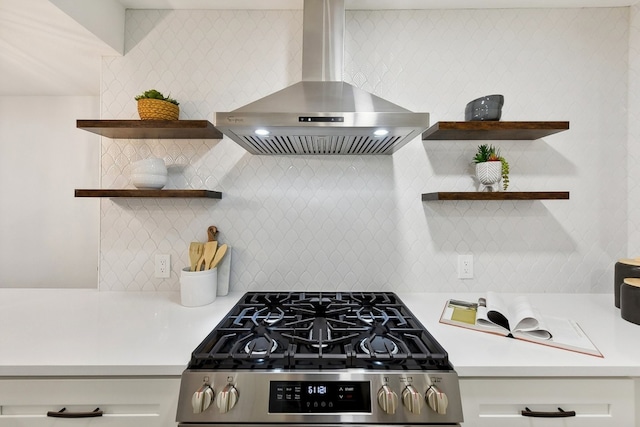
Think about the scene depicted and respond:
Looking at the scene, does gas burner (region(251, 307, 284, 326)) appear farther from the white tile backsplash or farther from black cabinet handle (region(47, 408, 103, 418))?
black cabinet handle (region(47, 408, 103, 418))

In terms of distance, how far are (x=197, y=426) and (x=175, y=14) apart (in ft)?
6.15

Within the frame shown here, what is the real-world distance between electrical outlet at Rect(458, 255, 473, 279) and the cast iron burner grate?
1.36ft

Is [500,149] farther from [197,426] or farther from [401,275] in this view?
[197,426]

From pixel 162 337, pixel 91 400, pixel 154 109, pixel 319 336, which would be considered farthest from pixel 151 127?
pixel 319 336

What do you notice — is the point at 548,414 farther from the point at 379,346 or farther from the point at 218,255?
the point at 218,255

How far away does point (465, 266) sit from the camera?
1679 millimetres

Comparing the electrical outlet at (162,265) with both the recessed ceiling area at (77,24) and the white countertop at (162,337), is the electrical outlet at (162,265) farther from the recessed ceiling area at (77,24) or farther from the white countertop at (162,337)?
the recessed ceiling area at (77,24)

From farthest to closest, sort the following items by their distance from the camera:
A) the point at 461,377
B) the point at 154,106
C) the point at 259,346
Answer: the point at 154,106, the point at 259,346, the point at 461,377

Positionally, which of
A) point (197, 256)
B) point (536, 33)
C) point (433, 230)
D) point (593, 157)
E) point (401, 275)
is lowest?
point (401, 275)

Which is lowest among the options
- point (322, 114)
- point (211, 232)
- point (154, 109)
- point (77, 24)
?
point (211, 232)

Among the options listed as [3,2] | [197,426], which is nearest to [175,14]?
[3,2]

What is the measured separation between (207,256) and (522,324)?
4.51 ft

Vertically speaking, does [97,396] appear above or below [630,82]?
below

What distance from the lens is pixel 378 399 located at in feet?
2.91
